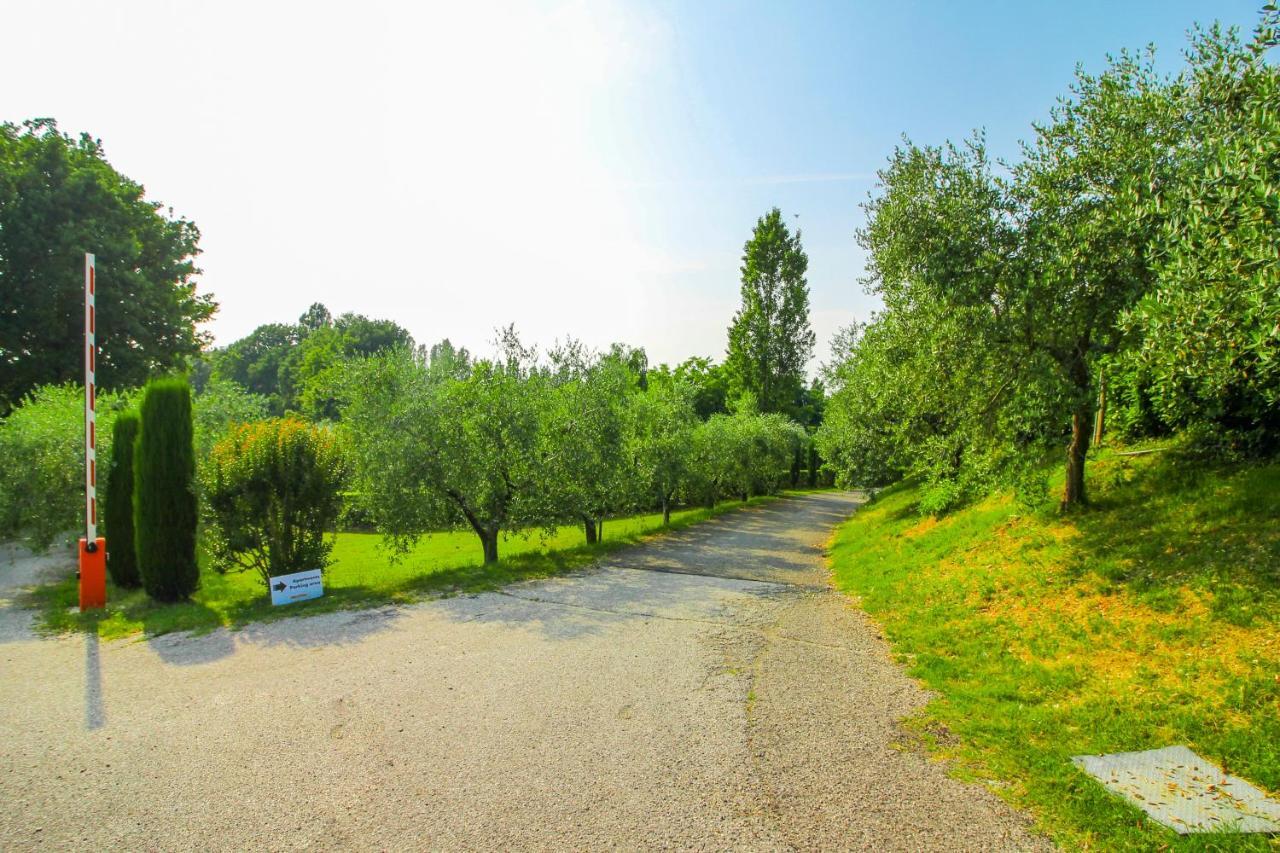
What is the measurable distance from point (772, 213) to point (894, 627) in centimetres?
4559

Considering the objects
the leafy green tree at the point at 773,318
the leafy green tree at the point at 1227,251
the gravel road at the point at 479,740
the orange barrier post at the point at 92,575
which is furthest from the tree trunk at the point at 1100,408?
the leafy green tree at the point at 773,318

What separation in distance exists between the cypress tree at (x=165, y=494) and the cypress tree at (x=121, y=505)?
241 cm

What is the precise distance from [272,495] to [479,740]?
7346mm

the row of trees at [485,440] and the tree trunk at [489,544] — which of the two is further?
the tree trunk at [489,544]

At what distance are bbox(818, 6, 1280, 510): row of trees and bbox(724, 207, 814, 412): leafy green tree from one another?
37.6m

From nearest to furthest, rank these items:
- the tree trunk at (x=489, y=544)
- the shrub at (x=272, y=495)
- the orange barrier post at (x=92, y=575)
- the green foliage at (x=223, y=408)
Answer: the orange barrier post at (x=92, y=575)
the shrub at (x=272, y=495)
the tree trunk at (x=489, y=544)
the green foliage at (x=223, y=408)

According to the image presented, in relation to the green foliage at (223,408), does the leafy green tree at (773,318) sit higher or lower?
higher

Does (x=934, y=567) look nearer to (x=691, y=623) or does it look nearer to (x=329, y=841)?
(x=691, y=623)

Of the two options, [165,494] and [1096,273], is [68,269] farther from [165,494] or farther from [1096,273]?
[1096,273]

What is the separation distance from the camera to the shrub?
10.1 m

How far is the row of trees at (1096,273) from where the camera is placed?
493 centimetres

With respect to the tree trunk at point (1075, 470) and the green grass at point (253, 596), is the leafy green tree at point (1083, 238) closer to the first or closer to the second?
the tree trunk at point (1075, 470)

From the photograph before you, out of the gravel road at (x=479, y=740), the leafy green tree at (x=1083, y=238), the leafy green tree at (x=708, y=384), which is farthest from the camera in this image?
the leafy green tree at (x=708, y=384)

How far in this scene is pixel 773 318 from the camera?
49438 millimetres
